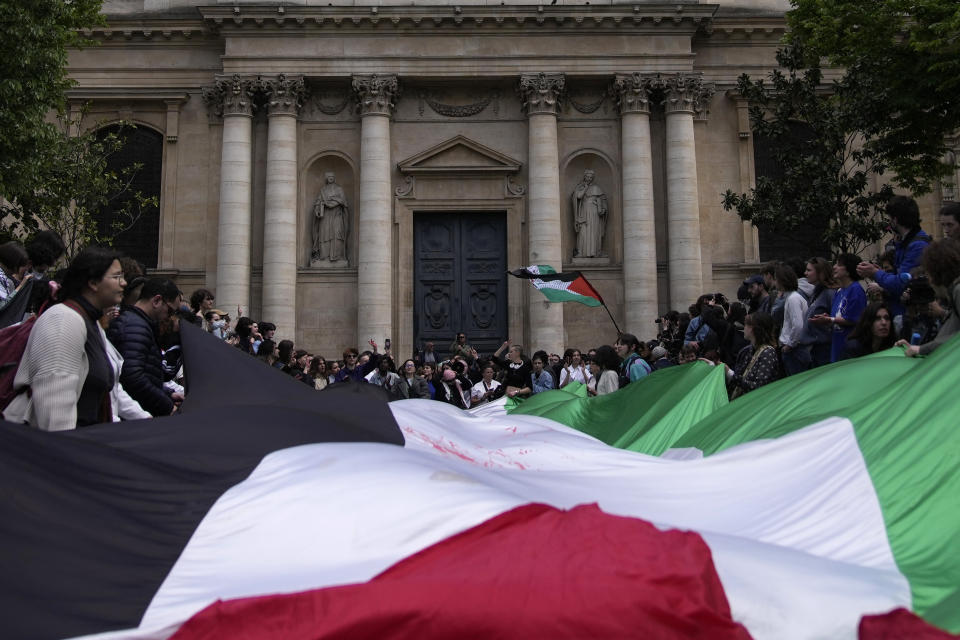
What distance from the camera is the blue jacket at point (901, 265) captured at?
9914mm

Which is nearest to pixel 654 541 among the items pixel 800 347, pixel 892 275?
pixel 892 275

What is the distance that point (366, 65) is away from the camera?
29.9 meters

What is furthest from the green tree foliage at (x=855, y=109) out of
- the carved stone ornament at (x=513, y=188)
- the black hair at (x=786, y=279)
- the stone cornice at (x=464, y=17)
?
the black hair at (x=786, y=279)

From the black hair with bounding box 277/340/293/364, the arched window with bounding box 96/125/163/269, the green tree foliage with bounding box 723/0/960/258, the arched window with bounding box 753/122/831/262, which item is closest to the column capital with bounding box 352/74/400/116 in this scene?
the arched window with bounding box 96/125/163/269

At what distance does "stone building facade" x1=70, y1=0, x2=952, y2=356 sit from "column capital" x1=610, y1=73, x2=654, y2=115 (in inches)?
2.6

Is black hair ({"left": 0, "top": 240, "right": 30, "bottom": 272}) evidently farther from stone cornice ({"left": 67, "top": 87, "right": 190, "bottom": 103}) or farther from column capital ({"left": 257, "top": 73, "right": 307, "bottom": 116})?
stone cornice ({"left": 67, "top": 87, "right": 190, "bottom": 103})

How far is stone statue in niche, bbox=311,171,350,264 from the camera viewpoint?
3009 centimetres

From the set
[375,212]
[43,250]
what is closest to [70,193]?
[375,212]

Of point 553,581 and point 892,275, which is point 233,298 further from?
point 553,581

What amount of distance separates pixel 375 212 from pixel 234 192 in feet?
13.2

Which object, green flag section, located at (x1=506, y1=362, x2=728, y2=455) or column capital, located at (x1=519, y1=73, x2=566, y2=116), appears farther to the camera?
column capital, located at (x1=519, y1=73, x2=566, y2=116)

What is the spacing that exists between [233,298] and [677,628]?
1062 inches

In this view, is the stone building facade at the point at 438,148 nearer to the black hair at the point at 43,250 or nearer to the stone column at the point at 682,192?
the stone column at the point at 682,192

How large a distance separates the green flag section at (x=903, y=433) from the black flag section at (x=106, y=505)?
2.47 m
